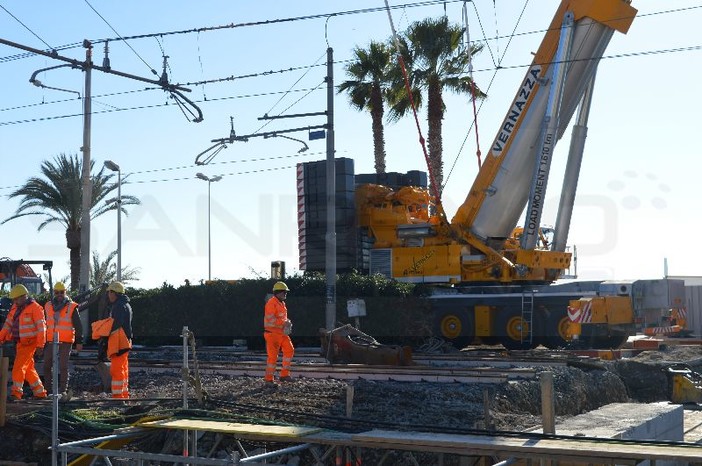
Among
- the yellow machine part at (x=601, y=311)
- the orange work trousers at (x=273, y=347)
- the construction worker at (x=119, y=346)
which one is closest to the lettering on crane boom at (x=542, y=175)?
the yellow machine part at (x=601, y=311)

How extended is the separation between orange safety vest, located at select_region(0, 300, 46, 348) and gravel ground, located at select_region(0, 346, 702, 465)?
1.08m

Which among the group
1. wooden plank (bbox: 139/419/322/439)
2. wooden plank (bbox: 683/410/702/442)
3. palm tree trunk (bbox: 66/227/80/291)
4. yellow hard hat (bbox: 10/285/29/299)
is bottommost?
wooden plank (bbox: 683/410/702/442)

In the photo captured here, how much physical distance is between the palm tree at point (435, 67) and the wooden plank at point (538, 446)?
29.5 metres

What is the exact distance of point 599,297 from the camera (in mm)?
22078

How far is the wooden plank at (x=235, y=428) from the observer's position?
27.8ft

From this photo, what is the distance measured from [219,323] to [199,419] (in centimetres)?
2045

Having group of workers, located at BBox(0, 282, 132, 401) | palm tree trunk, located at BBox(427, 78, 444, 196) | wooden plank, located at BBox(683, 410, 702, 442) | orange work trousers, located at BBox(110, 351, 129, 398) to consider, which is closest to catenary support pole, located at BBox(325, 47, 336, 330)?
wooden plank, located at BBox(683, 410, 702, 442)

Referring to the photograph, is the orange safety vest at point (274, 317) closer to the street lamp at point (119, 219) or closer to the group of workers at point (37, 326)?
the group of workers at point (37, 326)

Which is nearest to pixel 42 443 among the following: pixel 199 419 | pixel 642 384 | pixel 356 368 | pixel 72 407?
pixel 72 407

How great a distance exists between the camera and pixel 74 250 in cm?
4075

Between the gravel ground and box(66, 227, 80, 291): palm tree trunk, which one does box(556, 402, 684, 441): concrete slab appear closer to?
the gravel ground

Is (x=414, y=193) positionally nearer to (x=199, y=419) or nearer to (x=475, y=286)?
(x=475, y=286)

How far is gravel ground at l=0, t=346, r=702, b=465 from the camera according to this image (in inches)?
436

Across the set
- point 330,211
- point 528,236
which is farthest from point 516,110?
point 330,211
